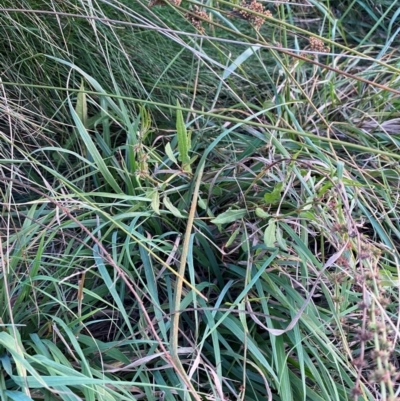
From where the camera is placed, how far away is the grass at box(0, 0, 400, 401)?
88 cm

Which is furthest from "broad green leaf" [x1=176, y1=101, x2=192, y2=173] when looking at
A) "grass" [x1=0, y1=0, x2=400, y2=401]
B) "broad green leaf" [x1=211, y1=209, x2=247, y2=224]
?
"broad green leaf" [x1=211, y1=209, x2=247, y2=224]

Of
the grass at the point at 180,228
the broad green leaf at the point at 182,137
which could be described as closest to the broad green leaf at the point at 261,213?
the grass at the point at 180,228

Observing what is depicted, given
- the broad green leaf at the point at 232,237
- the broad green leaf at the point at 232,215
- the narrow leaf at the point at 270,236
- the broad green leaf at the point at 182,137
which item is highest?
the broad green leaf at the point at 182,137

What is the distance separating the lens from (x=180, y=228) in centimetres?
107

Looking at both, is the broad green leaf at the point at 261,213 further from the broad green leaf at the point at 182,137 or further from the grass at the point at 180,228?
the broad green leaf at the point at 182,137

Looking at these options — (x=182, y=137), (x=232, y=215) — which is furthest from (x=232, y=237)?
(x=182, y=137)

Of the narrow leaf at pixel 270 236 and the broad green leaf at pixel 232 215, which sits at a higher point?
the broad green leaf at pixel 232 215

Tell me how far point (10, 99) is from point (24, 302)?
0.42 m

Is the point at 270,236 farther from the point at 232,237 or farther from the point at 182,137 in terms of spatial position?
the point at 182,137

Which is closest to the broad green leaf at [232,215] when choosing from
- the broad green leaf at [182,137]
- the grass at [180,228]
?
the grass at [180,228]

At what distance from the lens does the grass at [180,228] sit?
885 millimetres

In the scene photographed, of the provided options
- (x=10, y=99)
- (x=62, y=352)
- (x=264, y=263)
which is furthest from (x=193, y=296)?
(x=10, y=99)

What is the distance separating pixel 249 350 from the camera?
0.94 metres

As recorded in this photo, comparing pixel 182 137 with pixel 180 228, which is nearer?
pixel 182 137
